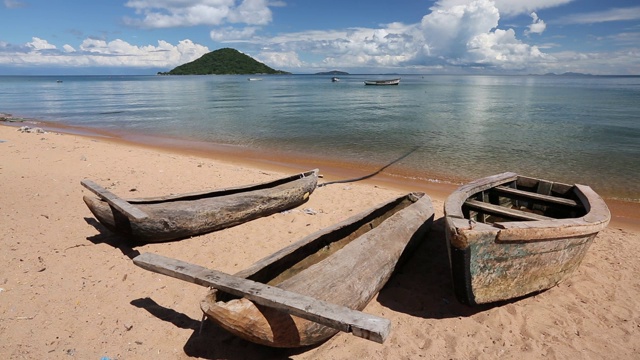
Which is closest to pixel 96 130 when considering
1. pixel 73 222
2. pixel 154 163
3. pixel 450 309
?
pixel 154 163

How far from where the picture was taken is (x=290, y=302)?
3.21 metres

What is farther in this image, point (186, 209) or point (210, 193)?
point (210, 193)

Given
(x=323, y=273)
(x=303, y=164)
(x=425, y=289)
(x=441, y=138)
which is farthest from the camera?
(x=441, y=138)

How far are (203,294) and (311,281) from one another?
1934 mm

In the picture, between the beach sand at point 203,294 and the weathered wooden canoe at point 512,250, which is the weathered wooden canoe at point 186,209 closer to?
the beach sand at point 203,294

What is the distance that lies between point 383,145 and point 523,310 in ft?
43.9

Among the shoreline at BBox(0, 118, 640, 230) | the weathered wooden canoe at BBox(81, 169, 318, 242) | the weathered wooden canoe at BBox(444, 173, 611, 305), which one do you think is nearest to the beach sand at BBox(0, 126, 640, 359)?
the weathered wooden canoe at BBox(81, 169, 318, 242)

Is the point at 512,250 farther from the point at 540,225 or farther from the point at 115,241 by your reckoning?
the point at 115,241

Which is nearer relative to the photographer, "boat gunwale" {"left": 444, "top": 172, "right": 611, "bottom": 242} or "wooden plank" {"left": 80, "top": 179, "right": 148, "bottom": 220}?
"boat gunwale" {"left": 444, "top": 172, "right": 611, "bottom": 242}

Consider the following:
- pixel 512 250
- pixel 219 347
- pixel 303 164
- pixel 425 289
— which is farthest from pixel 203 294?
pixel 303 164

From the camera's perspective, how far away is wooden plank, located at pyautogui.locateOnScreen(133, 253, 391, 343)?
291 centimetres

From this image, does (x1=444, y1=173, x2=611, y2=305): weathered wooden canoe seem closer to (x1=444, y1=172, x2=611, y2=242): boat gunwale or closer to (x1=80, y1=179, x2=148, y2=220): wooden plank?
(x1=444, y1=172, x2=611, y2=242): boat gunwale

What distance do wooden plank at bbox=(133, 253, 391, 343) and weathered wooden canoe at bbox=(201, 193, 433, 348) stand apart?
15 centimetres

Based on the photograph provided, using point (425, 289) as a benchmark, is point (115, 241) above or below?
above
